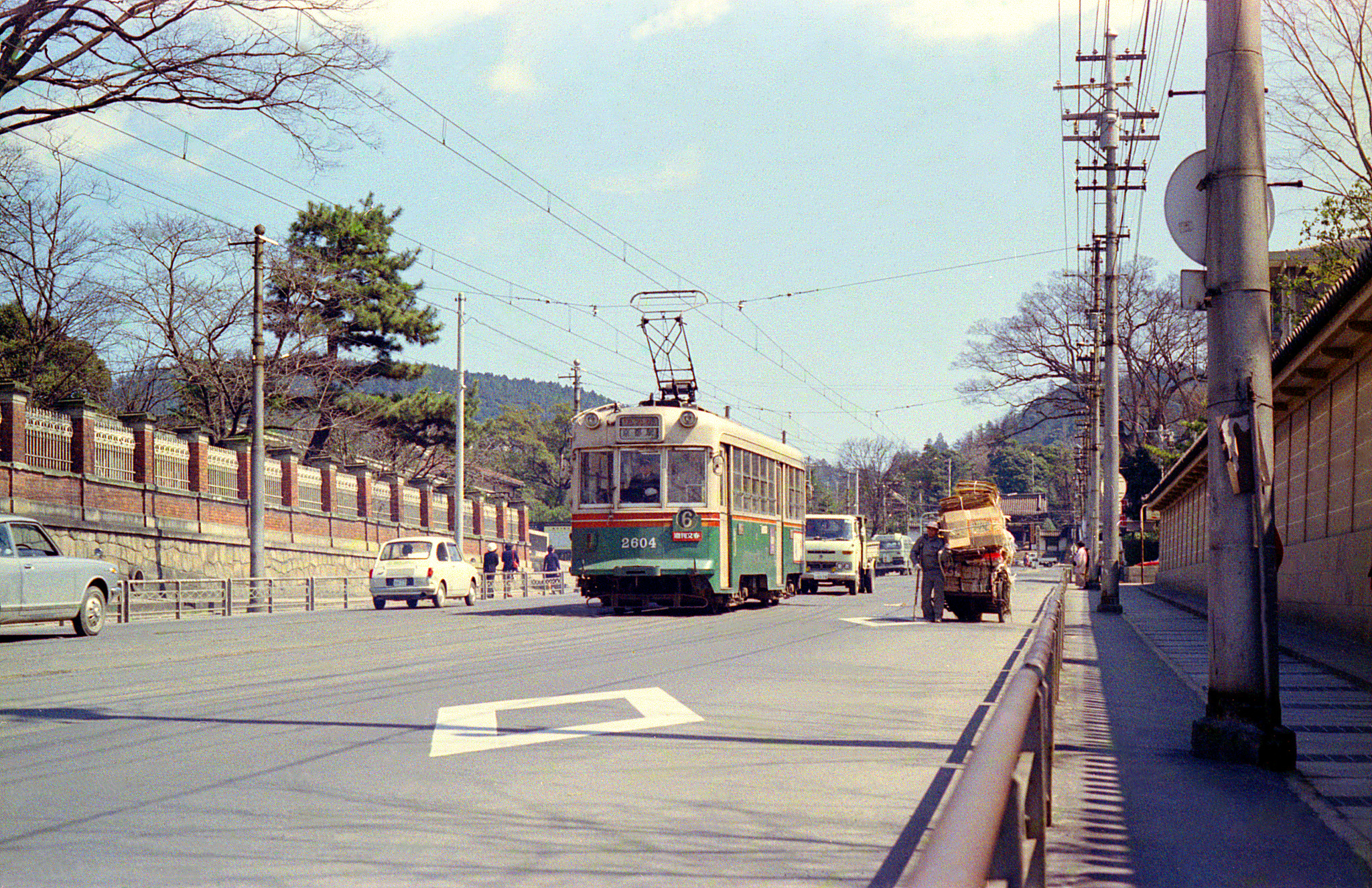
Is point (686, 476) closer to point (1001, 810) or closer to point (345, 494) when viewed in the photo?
point (1001, 810)

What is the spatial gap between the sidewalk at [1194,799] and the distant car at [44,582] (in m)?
14.0

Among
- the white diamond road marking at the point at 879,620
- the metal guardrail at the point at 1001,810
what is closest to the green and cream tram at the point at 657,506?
the white diamond road marking at the point at 879,620

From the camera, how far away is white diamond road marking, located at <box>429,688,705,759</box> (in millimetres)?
8609

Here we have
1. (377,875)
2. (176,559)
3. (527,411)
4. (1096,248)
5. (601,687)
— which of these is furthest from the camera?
(527,411)

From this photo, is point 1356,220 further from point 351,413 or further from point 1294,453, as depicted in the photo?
point 351,413

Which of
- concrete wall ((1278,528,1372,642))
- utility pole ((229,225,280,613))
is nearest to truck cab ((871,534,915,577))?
utility pole ((229,225,280,613))

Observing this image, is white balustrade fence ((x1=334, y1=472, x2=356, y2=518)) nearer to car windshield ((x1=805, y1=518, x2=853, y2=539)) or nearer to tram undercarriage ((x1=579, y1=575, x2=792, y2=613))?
car windshield ((x1=805, y1=518, x2=853, y2=539))

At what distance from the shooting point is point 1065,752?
8805 millimetres

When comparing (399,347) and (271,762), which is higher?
(399,347)

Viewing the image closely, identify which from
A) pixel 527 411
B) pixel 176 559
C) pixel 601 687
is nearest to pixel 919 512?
pixel 527 411

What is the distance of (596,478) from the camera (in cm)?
2488

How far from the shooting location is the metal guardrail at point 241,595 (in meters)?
27.0

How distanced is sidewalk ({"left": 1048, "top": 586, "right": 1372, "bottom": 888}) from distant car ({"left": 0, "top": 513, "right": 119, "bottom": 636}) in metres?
14.0

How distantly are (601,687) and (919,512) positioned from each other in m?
150
